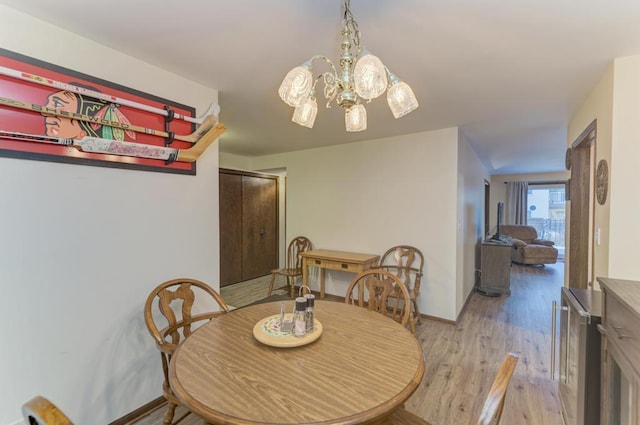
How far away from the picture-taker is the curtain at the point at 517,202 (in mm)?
7934

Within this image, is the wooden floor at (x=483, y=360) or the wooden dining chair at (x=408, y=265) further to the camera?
the wooden dining chair at (x=408, y=265)

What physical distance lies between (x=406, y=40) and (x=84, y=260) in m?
2.24

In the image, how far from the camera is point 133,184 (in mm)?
1829

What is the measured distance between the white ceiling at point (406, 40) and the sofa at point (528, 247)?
5163 mm

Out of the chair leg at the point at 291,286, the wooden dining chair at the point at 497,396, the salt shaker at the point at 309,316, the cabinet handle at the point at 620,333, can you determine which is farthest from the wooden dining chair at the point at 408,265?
the wooden dining chair at the point at 497,396

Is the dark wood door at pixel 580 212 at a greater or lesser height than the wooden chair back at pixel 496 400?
greater

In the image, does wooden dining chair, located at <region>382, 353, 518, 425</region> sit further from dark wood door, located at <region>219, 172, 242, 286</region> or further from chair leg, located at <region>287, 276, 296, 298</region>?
dark wood door, located at <region>219, 172, 242, 286</region>

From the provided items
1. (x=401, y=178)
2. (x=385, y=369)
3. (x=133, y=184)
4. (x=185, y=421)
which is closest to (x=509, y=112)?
(x=401, y=178)

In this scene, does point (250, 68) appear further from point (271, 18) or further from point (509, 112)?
point (509, 112)

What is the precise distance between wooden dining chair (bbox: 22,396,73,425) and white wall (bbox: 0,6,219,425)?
4.05 ft

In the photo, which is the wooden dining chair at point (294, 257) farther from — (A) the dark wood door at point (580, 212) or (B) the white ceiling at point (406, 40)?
(A) the dark wood door at point (580, 212)

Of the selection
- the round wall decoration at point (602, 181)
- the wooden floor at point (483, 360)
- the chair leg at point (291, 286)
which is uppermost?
the round wall decoration at point (602, 181)

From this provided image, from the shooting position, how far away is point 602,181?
1917mm

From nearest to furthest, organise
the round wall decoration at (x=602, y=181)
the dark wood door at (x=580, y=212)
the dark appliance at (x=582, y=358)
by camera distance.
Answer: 1. the dark appliance at (x=582, y=358)
2. the round wall decoration at (x=602, y=181)
3. the dark wood door at (x=580, y=212)
